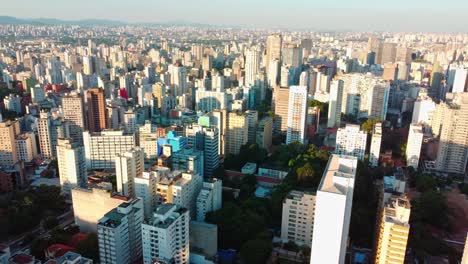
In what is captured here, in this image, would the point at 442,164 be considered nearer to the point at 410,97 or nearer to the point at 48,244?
the point at 410,97

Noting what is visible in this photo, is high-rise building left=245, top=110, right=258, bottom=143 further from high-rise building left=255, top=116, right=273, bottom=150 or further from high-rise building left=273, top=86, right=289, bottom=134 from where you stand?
high-rise building left=273, top=86, right=289, bottom=134

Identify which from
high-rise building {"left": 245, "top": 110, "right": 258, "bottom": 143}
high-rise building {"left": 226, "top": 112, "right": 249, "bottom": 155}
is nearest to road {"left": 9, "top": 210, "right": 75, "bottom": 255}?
high-rise building {"left": 226, "top": 112, "right": 249, "bottom": 155}

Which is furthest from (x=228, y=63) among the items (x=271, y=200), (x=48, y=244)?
(x=48, y=244)

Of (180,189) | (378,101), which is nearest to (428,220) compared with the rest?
(180,189)

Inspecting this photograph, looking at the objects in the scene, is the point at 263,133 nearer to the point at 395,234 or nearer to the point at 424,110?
the point at 424,110

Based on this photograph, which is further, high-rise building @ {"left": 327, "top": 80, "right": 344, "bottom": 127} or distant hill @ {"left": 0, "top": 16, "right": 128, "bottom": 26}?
distant hill @ {"left": 0, "top": 16, "right": 128, "bottom": 26}
